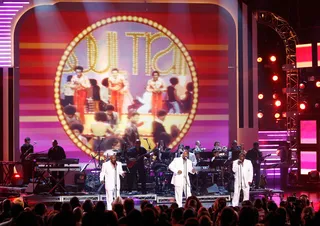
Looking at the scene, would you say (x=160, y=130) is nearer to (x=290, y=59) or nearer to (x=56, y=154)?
(x=56, y=154)

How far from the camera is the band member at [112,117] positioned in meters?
22.6

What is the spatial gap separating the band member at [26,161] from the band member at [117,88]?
318 cm

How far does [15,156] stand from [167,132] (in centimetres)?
520

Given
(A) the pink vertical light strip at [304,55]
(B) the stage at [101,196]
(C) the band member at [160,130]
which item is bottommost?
(B) the stage at [101,196]

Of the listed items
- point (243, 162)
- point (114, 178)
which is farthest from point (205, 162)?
point (114, 178)

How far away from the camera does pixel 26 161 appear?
21.3 meters

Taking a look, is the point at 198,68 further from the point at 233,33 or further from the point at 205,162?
the point at 205,162

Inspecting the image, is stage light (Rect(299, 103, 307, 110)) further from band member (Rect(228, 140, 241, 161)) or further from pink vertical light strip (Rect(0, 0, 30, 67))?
pink vertical light strip (Rect(0, 0, 30, 67))

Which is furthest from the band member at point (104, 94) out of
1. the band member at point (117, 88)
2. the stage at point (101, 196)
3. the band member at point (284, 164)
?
the band member at point (284, 164)

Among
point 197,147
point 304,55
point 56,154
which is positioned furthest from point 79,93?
point 304,55

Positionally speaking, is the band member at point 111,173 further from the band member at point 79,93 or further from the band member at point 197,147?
the band member at point 79,93

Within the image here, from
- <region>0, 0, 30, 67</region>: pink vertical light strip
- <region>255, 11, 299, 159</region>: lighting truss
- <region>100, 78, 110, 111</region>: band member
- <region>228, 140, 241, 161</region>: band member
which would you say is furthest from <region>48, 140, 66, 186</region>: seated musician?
<region>255, 11, 299, 159</region>: lighting truss

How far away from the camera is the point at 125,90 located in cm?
2280

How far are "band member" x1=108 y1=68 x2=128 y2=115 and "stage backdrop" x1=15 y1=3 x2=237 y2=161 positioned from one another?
17cm
